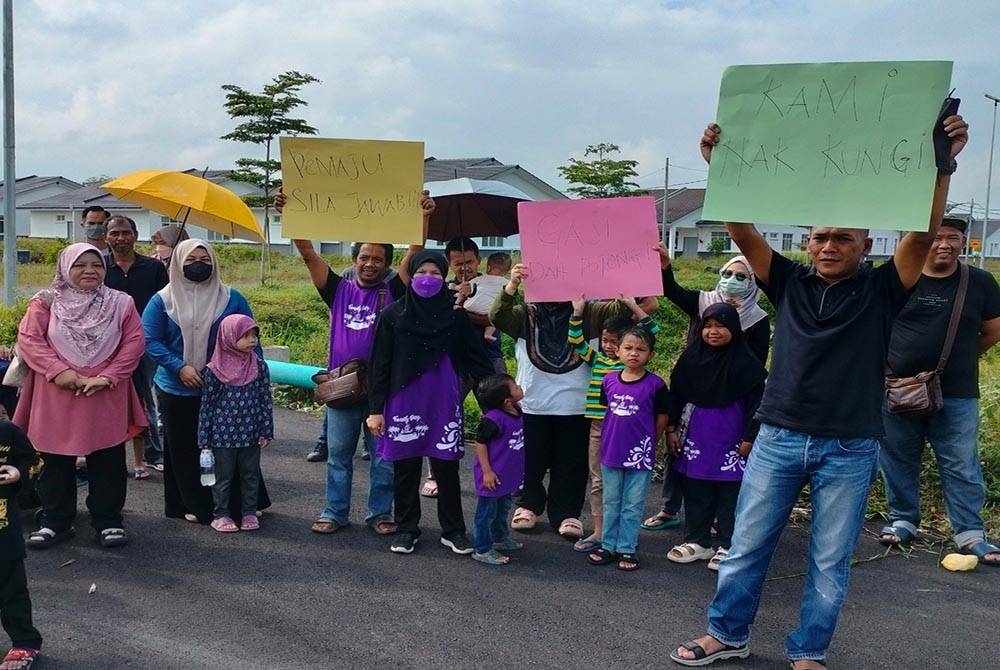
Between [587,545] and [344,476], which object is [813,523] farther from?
[344,476]

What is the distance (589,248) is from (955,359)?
7.69ft

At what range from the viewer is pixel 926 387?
200 inches

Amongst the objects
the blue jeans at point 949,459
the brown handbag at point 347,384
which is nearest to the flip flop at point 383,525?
the brown handbag at point 347,384

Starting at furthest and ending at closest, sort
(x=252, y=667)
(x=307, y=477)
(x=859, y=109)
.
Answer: (x=307, y=477) < (x=252, y=667) < (x=859, y=109)

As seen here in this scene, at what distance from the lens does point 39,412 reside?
16.6 ft

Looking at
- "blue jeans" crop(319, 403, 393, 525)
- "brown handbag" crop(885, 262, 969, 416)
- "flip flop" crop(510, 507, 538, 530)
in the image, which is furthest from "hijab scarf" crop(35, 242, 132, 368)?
"brown handbag" crop(885, 262, 969, 416)

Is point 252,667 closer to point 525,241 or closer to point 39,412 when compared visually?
point 39,412

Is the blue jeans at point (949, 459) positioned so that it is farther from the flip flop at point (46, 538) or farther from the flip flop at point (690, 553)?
the flip flop at point (46, 538)

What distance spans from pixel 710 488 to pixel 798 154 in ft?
7.35

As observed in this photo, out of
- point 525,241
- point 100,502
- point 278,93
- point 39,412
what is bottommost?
point 100,502

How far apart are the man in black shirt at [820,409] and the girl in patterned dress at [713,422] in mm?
1119

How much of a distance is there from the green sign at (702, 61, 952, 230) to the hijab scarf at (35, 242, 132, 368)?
366cm

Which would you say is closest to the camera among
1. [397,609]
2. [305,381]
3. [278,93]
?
[397,609]

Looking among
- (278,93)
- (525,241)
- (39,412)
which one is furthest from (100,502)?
(278,93)
